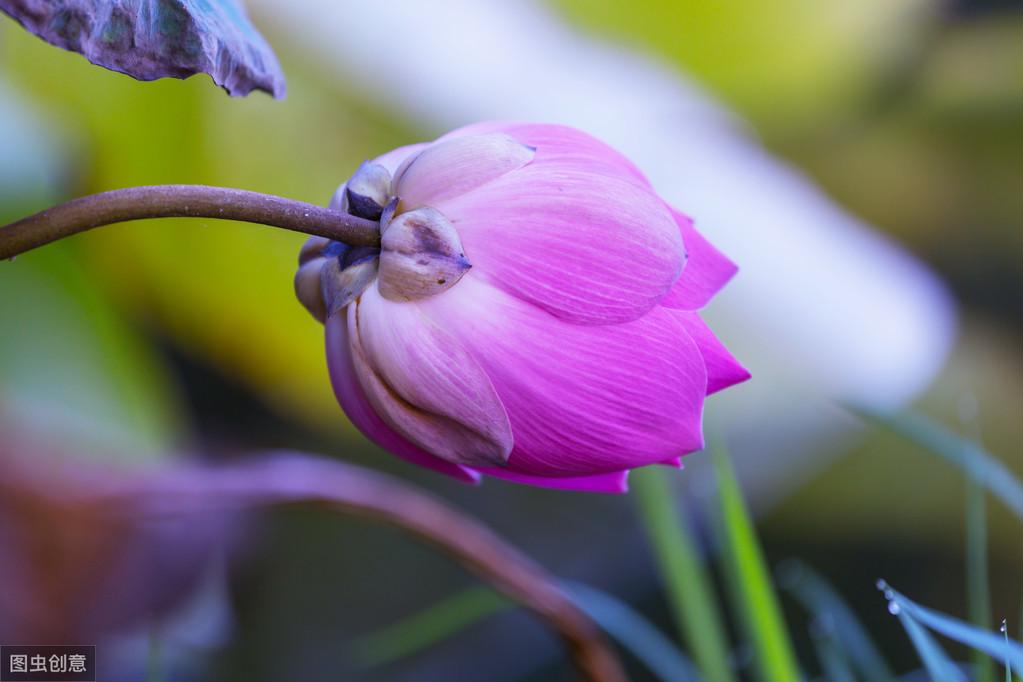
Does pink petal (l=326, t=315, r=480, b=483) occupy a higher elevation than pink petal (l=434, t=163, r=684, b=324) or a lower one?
lower

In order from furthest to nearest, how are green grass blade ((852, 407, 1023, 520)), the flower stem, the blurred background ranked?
the blurred background < green grass blade ((852, 407, 1023, 520)) < the flower stem

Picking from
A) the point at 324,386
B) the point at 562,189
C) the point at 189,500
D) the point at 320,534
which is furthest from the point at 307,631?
the point at 562,189

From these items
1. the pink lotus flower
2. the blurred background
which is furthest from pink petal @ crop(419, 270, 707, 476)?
the blurred background

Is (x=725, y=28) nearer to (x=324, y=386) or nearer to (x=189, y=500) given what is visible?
(x=324, y=386)

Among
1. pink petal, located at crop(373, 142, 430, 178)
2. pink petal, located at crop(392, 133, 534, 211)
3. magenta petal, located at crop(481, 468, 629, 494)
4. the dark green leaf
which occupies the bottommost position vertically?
magenta petal, located at crop(481, 468, 629, 494)

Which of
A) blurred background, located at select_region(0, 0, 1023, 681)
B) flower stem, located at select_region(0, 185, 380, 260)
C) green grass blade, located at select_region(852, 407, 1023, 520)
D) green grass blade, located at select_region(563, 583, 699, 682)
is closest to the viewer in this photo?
flower stem, located at select_region(0, 185, 380, 260)

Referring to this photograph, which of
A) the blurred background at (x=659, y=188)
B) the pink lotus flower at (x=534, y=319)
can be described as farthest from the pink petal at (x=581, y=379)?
the blurred background at (x=659, y=188)

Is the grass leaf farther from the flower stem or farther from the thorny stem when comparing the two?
the flower stem

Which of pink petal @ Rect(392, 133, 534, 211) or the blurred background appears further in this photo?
the blurred background
